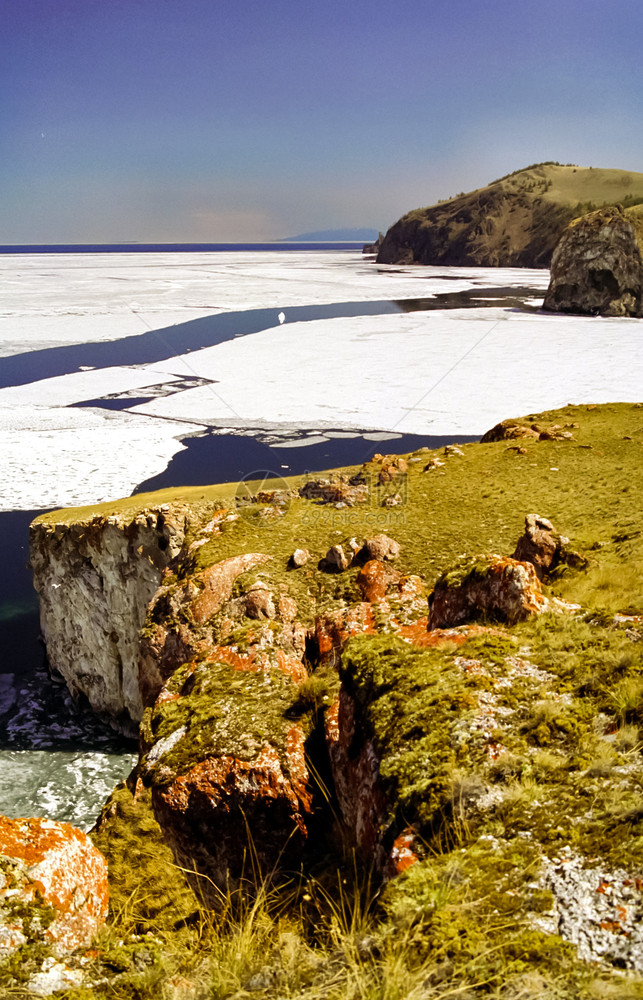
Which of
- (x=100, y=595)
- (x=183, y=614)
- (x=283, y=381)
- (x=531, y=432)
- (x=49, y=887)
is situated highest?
(x=283, y=381)

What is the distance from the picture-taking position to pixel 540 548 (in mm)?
7031

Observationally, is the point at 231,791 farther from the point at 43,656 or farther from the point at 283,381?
the point at 283,381

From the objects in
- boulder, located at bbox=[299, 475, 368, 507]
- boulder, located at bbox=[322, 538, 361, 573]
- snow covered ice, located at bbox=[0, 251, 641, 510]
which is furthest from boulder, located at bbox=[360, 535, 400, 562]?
snow covered ice, located at bbox=[0, 251, 641, 510]

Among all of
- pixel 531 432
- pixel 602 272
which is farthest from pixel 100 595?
pixel 602 272

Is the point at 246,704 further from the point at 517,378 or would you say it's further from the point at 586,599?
the point at 517,378

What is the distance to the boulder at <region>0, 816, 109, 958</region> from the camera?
3.03 m

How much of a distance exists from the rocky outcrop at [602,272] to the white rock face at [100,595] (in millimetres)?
49021

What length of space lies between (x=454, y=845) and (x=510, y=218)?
124351 millimetres

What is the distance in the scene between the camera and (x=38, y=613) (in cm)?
1702

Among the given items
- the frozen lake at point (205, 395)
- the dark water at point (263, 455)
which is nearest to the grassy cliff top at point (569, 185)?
the frozen lake at point (205, 395)

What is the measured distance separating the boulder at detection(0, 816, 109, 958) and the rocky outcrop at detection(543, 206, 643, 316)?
184ft

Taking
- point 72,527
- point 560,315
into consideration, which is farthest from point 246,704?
point 560,315

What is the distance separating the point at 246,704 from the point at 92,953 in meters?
2.49

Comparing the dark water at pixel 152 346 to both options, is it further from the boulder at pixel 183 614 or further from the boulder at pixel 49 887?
the boulder at pixel 49 887
